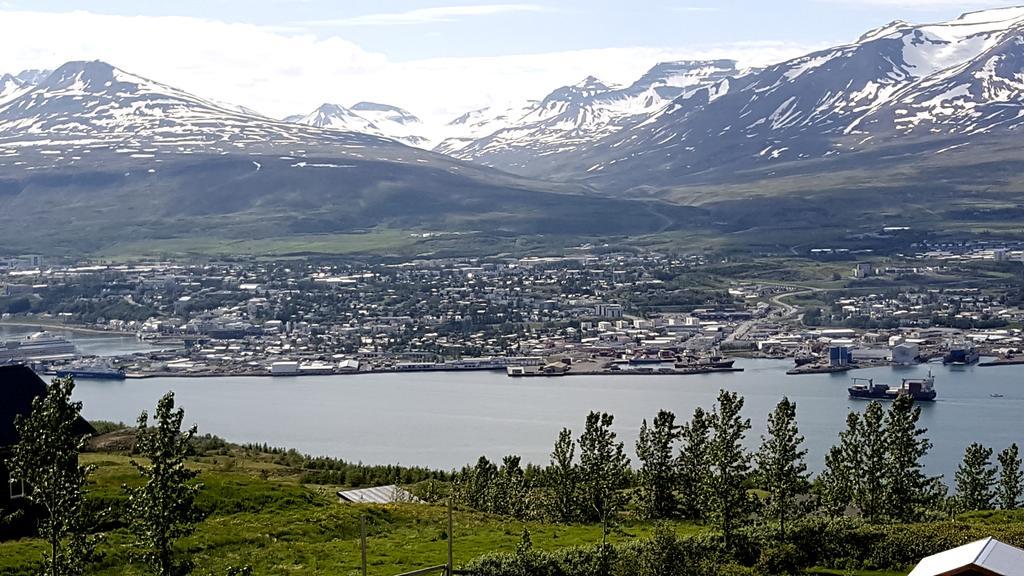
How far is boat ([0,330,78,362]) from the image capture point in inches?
2373

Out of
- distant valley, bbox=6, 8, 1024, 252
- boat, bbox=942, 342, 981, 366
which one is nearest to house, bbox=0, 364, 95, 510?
boat, bbox=942, 342, 981, 366

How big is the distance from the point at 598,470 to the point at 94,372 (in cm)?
4306

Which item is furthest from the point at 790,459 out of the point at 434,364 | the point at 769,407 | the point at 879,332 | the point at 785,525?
the point at 879,332

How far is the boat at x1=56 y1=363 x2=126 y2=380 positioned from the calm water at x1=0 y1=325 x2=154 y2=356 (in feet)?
15.2

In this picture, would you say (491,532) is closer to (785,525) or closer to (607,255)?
(785,525)

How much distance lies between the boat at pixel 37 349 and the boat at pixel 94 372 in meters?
2.62

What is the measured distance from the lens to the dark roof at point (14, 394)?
677 inches

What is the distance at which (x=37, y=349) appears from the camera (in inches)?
2430

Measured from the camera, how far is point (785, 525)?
16.7 metres

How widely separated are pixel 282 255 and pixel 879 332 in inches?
1953

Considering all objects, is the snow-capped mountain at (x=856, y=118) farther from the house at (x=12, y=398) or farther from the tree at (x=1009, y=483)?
the house at (x=12, y=398)

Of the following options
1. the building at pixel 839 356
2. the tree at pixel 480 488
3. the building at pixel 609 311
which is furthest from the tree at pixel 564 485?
the building at pixel 609 311

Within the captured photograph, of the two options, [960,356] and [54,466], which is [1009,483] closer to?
[54,466]

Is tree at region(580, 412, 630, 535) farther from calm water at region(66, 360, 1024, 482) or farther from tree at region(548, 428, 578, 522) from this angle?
calm water at region(66, 360, 1024, 482)
